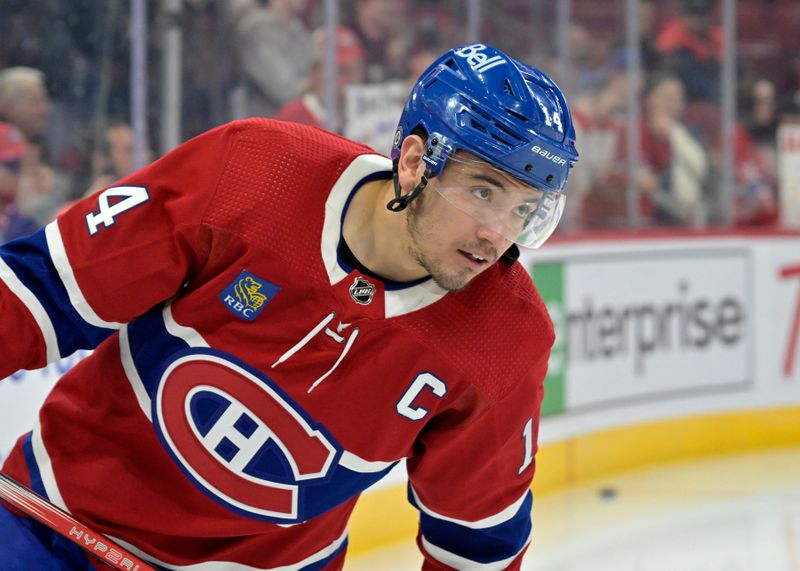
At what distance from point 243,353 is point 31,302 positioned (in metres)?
0.26

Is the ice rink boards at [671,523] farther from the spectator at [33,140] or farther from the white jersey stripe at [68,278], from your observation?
the white jersey stripe at [68,278]

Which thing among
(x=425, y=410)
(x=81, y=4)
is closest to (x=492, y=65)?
(x=425, y=410)

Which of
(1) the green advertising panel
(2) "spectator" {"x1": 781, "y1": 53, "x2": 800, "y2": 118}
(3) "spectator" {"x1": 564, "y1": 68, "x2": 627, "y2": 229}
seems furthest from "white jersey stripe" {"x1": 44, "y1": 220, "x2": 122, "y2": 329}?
(2) "spectator" {"x1": 781, "y1": 53, "x2": 800, "y2": 118}

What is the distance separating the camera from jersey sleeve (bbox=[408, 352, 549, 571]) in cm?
156

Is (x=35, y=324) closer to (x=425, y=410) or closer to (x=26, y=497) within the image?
(x=26, y=497)

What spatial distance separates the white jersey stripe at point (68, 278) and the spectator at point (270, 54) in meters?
1.89

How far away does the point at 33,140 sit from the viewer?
2.82 meters

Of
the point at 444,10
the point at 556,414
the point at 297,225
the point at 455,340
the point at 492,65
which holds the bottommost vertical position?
the point at 556,414

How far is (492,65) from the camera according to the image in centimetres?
145

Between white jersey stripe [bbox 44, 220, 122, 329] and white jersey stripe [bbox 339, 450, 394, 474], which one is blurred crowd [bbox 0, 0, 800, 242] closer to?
white jersey stripe [bbox 44, 220, 122, 329]

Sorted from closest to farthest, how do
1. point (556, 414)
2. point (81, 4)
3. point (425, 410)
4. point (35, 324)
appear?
1. point (35, 324)
2. point (425, 410)
3. point (81, 4)
4. point (556, 414)

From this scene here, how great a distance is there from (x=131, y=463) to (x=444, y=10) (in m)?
2.86

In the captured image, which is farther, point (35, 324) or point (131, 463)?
point (131, 463)

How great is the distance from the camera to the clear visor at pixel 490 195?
1419mm
